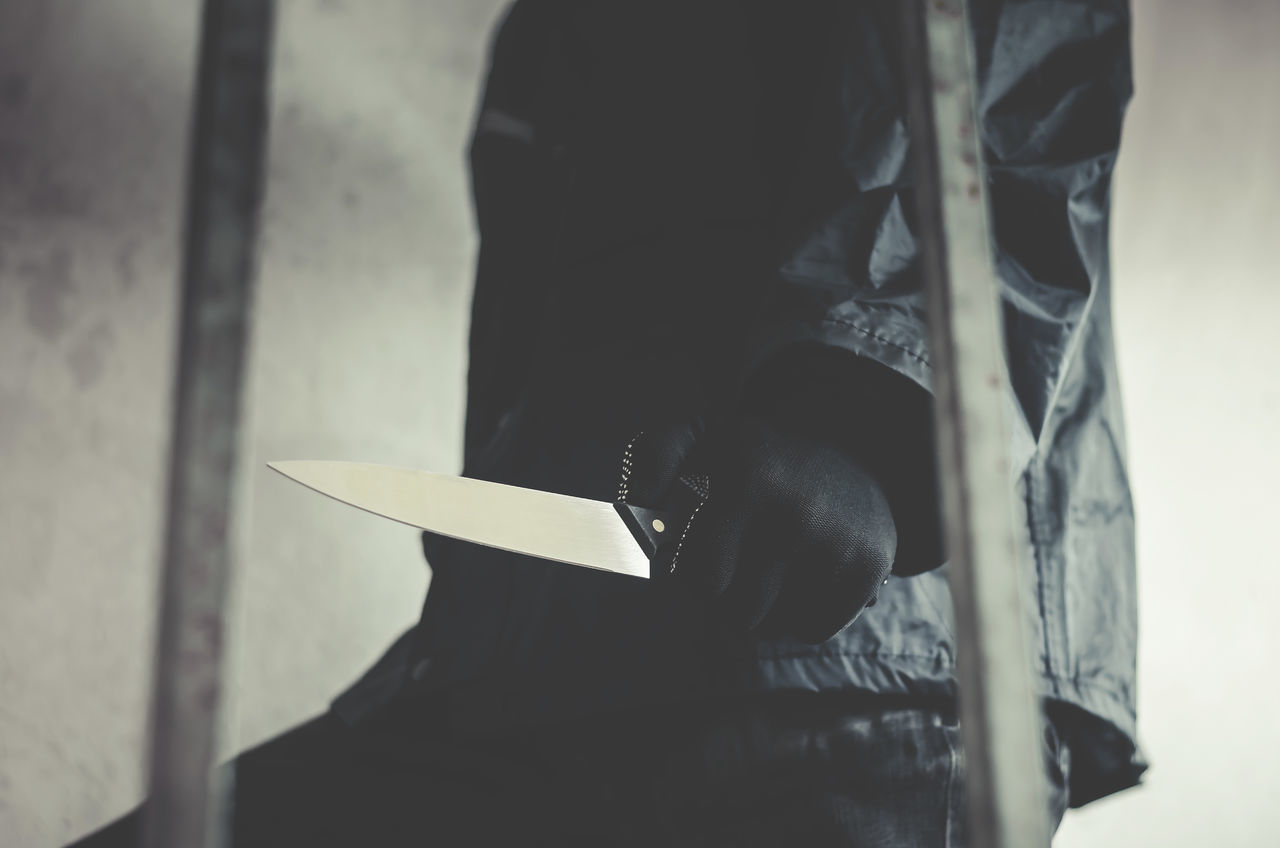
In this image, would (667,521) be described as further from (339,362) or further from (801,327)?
(339,362)

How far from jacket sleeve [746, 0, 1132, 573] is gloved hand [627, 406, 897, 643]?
1.6 inches


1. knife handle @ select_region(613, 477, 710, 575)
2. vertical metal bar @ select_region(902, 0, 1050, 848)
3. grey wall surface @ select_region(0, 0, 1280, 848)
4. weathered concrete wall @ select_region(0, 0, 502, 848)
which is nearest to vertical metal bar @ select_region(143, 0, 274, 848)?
knife handle @ select_region(613, 477, 710, 575)

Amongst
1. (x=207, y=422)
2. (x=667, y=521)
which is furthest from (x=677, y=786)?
(x=207, y=422)

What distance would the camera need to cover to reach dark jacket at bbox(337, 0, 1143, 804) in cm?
47

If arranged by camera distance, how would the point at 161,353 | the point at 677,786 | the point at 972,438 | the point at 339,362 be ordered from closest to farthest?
the point at 972,438 → the point at 677,786 → the point at 161,353 → the point at 339,362

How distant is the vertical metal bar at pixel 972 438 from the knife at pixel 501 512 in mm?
140

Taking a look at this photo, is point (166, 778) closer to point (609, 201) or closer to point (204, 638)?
point (204, 638)

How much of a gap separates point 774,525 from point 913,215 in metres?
0.19

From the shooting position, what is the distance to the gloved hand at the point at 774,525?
0.42 m

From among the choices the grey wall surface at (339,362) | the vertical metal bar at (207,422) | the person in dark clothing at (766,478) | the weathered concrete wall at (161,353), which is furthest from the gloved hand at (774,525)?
the grey wall surface at (339,362)

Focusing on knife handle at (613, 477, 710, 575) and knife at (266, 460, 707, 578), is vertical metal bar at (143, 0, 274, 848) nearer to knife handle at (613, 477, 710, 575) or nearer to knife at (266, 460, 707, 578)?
knife at (266, 460, 707, 578)

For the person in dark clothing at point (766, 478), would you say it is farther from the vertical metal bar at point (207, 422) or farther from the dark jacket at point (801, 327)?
the vertical metal bar at point (207, 422)

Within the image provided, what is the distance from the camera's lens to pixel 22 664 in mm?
977

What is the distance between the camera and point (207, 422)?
37 centimetres
